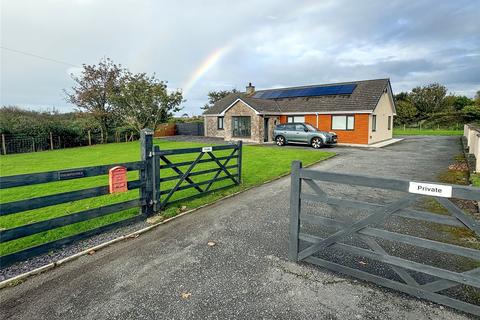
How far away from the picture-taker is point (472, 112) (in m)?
37.5

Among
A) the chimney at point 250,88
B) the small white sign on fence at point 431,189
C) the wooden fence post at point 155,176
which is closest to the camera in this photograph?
the small white sign on fence at point 431,189

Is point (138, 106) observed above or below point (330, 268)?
above

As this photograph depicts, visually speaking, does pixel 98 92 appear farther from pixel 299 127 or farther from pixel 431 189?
pixel 431 189

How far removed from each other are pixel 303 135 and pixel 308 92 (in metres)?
8.12

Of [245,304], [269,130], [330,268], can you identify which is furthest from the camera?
[269,130]

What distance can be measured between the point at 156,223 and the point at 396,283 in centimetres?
415

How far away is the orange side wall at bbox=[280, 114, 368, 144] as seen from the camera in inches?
802

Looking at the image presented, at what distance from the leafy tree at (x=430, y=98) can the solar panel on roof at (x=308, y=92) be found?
3803 cm

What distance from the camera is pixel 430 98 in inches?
2077

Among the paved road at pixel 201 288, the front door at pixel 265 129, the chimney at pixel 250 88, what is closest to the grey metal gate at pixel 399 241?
the paved road at pixel 201 288

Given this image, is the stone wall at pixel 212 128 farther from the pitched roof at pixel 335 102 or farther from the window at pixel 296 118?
the window at pixel 296 118

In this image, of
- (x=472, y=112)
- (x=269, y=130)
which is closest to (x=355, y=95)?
(x=269, y=130)

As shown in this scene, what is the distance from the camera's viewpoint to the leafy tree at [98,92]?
2764cm

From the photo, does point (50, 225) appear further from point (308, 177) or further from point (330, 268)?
point (330, 268)
